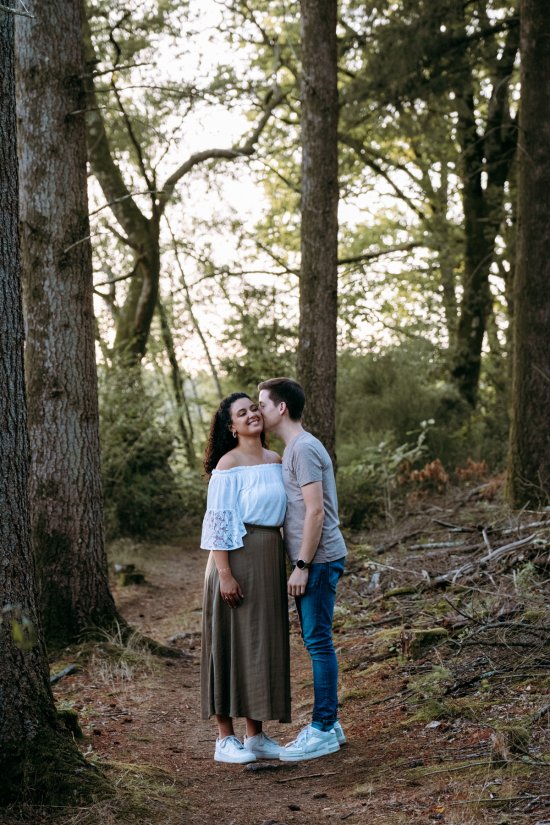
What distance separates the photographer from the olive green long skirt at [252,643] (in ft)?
17.3

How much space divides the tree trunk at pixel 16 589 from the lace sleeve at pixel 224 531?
1.19 metres

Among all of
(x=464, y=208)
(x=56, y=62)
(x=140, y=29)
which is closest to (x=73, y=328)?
(x=56, y=62)

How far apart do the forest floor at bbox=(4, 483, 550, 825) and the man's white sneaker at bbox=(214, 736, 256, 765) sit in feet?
0.22

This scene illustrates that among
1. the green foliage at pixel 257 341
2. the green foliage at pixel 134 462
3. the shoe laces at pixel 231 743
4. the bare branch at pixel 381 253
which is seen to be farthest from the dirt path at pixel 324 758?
the bare branch at pixel 381 253

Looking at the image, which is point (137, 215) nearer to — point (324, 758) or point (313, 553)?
point (313, 553)

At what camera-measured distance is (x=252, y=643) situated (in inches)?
208

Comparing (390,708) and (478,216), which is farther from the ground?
(478,216)

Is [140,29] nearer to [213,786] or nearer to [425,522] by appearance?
[425,522]

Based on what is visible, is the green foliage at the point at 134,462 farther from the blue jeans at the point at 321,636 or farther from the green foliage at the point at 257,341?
the blue jeans at the point at 321,636

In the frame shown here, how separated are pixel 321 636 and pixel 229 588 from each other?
62 centimetres

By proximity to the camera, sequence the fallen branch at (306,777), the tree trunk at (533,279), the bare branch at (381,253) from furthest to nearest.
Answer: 1. the bare branch at (381,253)
2. the tree trunk at (533,279)
3. the fallen branch at (306,777)

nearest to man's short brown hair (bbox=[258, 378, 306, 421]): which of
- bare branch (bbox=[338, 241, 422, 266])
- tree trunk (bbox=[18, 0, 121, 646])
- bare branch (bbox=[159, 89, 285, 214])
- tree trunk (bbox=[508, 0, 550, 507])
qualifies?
tree trunk (bbox=[18, 0, 121, 646])

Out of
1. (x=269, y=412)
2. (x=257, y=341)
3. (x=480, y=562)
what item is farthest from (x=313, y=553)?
(x=257, y=341)

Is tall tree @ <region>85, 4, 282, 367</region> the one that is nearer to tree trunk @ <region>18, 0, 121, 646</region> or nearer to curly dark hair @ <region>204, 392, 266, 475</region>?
tree trunk @ <region>18, 0, 121, 646</region>
